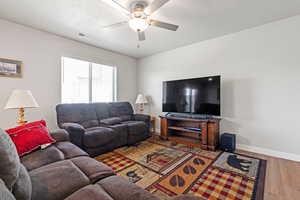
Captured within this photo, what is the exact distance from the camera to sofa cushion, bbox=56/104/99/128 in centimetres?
273

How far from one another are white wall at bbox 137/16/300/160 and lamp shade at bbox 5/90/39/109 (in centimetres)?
348

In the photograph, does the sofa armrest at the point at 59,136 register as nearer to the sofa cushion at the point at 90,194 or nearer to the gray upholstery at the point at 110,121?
the gray upholstery at the point at 110,121

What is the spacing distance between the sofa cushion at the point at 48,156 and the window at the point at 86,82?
1.97 m

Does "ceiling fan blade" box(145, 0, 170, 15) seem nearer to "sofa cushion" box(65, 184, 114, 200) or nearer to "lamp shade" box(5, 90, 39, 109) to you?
"sofa cushion" box(65, 184, 114, 200)

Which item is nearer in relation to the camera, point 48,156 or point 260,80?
point 48,156

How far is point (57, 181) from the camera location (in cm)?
98

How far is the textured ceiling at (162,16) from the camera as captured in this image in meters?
2.01

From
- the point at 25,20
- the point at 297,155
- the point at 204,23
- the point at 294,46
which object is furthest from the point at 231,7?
the point at 25,20

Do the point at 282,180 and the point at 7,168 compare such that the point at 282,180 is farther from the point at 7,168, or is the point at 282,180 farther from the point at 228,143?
the point at 7,168

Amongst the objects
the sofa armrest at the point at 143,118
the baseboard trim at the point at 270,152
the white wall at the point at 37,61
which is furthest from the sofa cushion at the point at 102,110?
the baseboard trim at the point at 270,152

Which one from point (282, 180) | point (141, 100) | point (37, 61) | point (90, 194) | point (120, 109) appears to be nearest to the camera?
point (90, 194)

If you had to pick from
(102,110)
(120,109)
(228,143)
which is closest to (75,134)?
(102,110)

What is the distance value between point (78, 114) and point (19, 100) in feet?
3.58

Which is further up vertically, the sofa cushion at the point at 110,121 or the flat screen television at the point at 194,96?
the flat screen television at the point at 194,96
